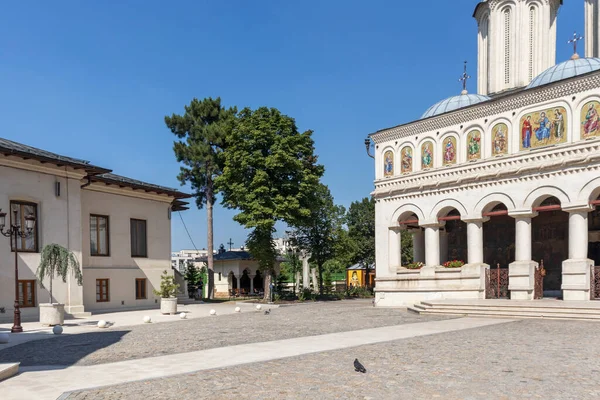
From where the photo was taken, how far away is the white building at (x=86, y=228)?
70.0 ft

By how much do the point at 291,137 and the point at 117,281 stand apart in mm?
12400

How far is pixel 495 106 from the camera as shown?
24172 millimetres

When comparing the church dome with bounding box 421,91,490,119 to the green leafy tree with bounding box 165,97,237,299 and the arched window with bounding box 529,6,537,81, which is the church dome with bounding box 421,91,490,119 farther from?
the green leafy tree with bounding box 165,97,237,299

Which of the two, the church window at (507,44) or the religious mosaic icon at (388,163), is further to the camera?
the church window at (507,44)

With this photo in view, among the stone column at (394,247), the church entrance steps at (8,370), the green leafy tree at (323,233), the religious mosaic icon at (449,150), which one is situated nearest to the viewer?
the church entrance steps at (8,370)

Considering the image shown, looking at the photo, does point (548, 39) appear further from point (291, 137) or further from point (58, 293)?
point (58, 293)

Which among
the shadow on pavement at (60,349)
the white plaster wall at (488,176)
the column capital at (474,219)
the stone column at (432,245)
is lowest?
the shadow on pavement at (60,349)

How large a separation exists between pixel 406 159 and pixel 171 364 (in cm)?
2019

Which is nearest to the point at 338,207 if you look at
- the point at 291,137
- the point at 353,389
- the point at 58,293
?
the point at 291,137

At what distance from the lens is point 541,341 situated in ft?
40.7

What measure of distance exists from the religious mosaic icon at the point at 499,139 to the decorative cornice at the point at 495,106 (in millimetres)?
690

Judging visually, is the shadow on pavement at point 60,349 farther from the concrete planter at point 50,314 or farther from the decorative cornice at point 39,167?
the decorative cornice at point 39,167

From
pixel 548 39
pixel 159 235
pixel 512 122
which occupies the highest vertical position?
pixel 548 39

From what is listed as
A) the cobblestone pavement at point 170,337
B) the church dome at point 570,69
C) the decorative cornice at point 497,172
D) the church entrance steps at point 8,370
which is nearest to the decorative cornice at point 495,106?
the church dome at point 570,69
